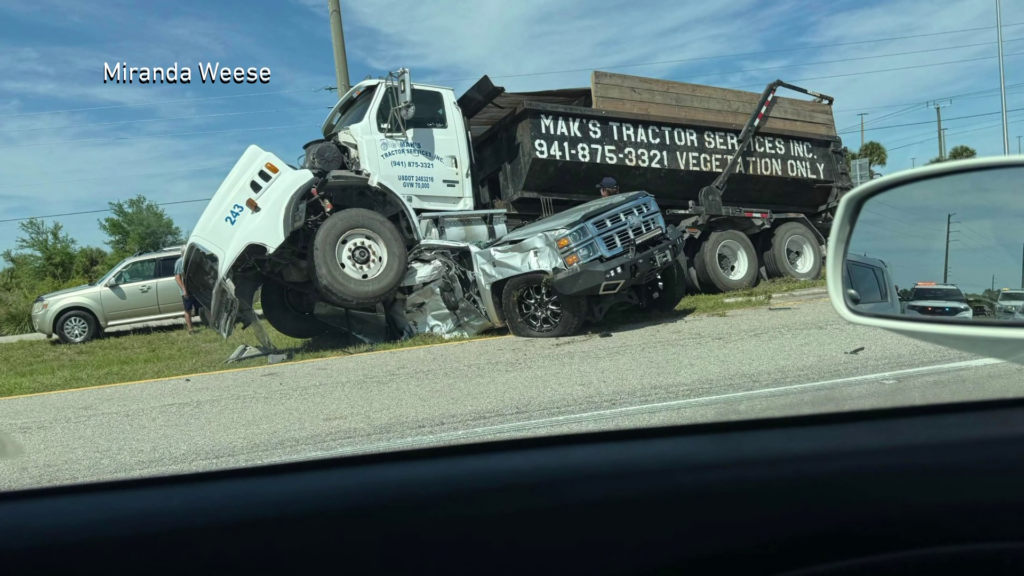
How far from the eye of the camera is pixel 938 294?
195cm

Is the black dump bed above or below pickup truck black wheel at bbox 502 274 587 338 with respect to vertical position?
above

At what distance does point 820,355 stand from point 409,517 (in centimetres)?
603

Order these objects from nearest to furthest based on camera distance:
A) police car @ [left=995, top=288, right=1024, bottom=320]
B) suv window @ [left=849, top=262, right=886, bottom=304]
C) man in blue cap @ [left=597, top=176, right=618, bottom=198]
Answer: police car @ [left=995, top=288, right=1024, bottom=320] → suv window @ [left=849, top=262, right=886, bottom=304] → man in blue cap @ [left=597, top=176, right=618, bottom=198]

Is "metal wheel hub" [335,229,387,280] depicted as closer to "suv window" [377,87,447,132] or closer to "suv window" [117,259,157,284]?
"suv window" [377,87,447,132]

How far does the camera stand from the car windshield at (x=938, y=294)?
6.27ft

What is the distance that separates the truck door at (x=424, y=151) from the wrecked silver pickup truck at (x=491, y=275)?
1.58 feet

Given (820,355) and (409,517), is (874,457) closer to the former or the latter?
(409,517)

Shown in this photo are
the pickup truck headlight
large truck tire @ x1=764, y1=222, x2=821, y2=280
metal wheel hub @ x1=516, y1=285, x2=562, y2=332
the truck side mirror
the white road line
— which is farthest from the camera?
large truck tire @ x1=764, y1=222, x2=821, y2=280

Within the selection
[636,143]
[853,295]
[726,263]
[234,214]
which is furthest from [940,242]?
[726,263]

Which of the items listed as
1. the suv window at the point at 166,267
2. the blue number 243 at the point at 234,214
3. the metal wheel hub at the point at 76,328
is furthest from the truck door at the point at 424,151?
the metal wheel hub at the point at 76,328

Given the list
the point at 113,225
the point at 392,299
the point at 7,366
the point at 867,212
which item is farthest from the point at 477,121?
the point at 113,225

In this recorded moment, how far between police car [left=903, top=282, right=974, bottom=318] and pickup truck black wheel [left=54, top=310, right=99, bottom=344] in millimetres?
16447

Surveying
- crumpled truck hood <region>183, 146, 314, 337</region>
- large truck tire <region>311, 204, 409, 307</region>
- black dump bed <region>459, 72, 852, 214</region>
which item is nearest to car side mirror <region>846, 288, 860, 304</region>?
crumpled truck hood <region>183, 146, 314, 337</region>

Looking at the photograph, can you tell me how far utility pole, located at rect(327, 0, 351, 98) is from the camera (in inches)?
633
